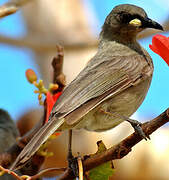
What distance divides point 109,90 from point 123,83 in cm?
18

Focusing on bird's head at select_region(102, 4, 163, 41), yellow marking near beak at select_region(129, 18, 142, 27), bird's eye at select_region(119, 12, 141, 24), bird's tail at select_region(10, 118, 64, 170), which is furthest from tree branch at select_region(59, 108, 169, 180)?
bird's eye at select_region(119, 12, 141, 24)

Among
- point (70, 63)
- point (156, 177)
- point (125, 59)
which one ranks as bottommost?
point (156, 177)

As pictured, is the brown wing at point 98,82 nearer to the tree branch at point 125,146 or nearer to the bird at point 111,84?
the bird at point 111,84

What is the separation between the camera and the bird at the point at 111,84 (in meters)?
2.78

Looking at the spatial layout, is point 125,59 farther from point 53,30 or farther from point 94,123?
point 53,30

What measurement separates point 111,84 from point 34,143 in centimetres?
92

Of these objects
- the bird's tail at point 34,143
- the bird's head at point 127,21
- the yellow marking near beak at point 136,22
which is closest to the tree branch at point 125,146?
the bird's tail at point 34,143

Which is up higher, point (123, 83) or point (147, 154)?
point (123, 83)

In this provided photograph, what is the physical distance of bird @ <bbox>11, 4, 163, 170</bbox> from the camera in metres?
2.78

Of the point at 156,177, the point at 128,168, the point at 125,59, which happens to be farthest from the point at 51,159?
the point at 125,59

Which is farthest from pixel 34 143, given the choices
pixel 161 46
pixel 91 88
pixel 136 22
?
pixel 136 22

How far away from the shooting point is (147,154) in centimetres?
532

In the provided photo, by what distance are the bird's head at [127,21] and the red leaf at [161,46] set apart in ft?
2.40

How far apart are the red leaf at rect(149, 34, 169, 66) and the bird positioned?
0.52 metres
